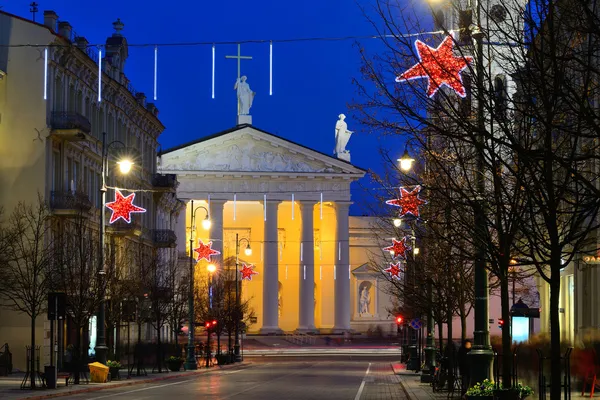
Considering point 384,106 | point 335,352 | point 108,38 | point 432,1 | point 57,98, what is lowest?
point 335,352

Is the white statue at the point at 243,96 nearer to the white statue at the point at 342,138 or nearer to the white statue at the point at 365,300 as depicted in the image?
the white statue at the point at 342,138

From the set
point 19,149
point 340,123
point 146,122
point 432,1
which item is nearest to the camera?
point 432,1

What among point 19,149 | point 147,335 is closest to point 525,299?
point 147,335

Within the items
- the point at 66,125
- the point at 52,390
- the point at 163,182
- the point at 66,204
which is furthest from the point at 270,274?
the point at 52,390

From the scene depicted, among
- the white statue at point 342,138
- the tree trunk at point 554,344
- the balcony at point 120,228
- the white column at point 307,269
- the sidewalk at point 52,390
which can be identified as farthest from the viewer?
the white statue at point 342,138

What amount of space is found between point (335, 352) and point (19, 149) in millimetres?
51161

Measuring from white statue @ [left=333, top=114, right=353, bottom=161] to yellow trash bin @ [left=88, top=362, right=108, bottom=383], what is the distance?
259 ft

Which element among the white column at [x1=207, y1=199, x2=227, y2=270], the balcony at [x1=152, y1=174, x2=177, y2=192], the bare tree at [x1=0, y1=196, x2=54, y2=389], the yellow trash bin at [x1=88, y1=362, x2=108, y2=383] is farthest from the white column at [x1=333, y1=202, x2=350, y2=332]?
the yellow trash bin at [x1=88, y1=362, x2=108, y2=383]

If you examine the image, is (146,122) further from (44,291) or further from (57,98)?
(44,291)

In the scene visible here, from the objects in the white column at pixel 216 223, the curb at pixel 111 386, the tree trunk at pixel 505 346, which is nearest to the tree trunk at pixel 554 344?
the tree trunk at pixel 505 346

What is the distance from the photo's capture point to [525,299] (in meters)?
75.7

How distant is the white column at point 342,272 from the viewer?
385ft

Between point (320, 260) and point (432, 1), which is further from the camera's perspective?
point (320, 260)

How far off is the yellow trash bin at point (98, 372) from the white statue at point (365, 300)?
282 feet
